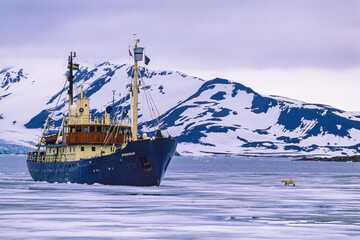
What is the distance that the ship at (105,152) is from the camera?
2810 inches

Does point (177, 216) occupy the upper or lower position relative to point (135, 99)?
lower

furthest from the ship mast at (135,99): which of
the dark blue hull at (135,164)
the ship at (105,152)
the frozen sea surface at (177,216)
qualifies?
the frozen sea surface at (177,216)

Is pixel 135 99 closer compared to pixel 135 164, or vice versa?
pixel 135 164

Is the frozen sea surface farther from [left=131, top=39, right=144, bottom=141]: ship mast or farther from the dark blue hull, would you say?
[left=131, top=39, right=144, bottom=141]: ship mast

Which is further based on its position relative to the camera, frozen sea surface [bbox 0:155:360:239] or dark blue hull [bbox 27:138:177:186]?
dark blue hull [bbox 27:138:177:186]

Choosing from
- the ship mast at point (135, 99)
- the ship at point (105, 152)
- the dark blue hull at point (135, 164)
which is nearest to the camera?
the dark blue hull at point (135, 164)

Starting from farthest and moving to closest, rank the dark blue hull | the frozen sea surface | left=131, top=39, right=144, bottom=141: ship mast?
left=131, top=39, right=144, bottom=141: ship mast, the dark blue hull, the frozen sea surface

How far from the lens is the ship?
234 feet

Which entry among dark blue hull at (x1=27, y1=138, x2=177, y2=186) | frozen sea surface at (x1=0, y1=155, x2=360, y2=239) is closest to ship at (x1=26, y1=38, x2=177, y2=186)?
dark blue hull at (x1=27, y1=138, x2=177, y2=186)

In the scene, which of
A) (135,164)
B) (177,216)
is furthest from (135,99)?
(177,216)

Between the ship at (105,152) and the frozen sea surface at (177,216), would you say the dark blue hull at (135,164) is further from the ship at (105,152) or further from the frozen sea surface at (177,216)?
the frozen sea surface at (177,216)

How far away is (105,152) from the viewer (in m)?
78.2

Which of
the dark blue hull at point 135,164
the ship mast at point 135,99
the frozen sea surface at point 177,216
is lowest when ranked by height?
the frozen sea surface at point 177,216

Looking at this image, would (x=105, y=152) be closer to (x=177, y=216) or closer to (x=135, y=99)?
(x=135, y=99)
